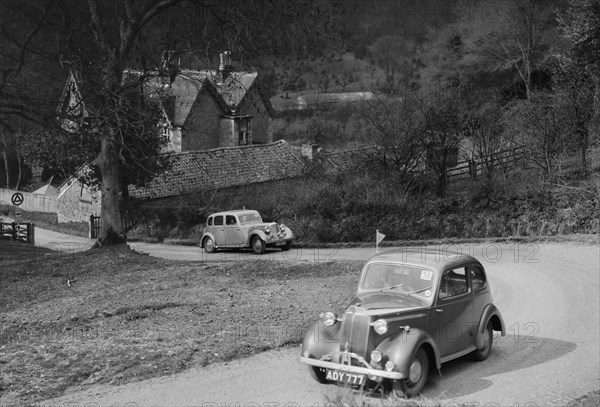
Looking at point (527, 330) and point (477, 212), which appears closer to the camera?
point (527, 330)

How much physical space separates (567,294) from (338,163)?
21.9 metres

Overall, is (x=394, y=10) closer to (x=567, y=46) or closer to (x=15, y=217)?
(x=567, y=46)

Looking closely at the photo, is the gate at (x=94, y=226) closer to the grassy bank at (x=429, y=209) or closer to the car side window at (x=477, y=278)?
the grassy bank at (x=429, y=209)

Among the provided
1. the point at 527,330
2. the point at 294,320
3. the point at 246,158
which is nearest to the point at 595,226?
the point at 527,330

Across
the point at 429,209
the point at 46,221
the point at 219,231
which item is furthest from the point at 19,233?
the point at 429,209

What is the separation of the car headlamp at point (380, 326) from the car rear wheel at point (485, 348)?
2.51m

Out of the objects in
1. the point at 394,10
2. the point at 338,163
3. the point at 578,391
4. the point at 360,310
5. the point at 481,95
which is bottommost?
the point at 578,391

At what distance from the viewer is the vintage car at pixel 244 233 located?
28344 millimetres

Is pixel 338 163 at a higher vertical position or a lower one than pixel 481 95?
lower

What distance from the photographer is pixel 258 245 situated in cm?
2839

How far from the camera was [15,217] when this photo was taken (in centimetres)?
5884

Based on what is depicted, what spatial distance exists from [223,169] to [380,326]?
33699 millimetres

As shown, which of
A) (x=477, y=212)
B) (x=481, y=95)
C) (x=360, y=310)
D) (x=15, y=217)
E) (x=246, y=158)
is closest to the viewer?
(x=360, y=310)

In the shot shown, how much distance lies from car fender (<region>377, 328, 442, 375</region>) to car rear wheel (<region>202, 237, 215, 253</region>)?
20.8m
